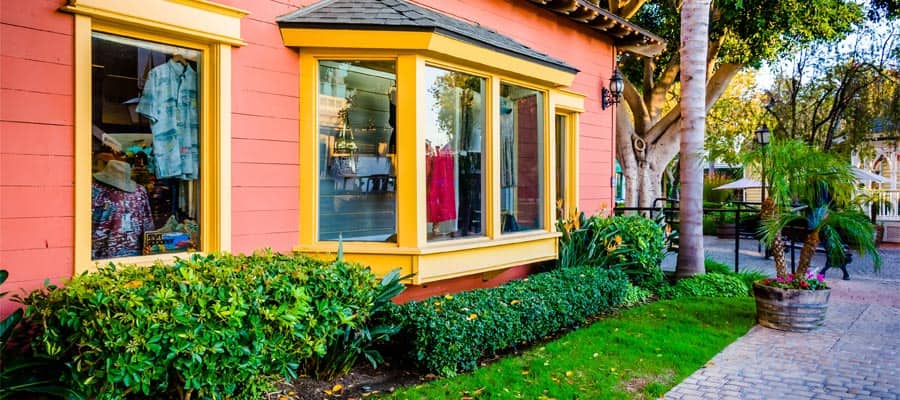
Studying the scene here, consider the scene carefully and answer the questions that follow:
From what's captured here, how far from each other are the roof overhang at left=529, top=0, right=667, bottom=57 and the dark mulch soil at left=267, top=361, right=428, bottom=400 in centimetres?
533

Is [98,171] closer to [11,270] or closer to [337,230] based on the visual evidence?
[11,270]

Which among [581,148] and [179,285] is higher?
[581,148]

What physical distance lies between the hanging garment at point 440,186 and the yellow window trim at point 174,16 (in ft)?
6.44

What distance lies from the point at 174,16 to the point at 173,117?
0.75 m

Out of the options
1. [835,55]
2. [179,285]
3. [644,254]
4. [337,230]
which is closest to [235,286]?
[179,285]

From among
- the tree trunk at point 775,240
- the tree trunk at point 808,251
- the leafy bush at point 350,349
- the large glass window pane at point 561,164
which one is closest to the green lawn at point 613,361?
the leafy bush at point 350,349

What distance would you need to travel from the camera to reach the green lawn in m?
4.15

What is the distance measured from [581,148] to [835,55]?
1439 cm

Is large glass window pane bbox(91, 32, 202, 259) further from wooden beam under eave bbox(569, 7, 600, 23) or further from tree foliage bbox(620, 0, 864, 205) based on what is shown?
tree foliage bbox(620, 0, 864, 205)

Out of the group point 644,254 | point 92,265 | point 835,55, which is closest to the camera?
point 92,265

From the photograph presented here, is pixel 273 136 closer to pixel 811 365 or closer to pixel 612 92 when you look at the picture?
pixel 811 365

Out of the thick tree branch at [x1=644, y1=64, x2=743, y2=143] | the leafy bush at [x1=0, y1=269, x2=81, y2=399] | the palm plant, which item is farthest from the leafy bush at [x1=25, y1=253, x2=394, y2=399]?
the thick tree branch at [x1=644, y1=64, x2=743, y2=143]

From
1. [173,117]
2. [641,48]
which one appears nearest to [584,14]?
[641,48]

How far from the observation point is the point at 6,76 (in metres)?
3.49
